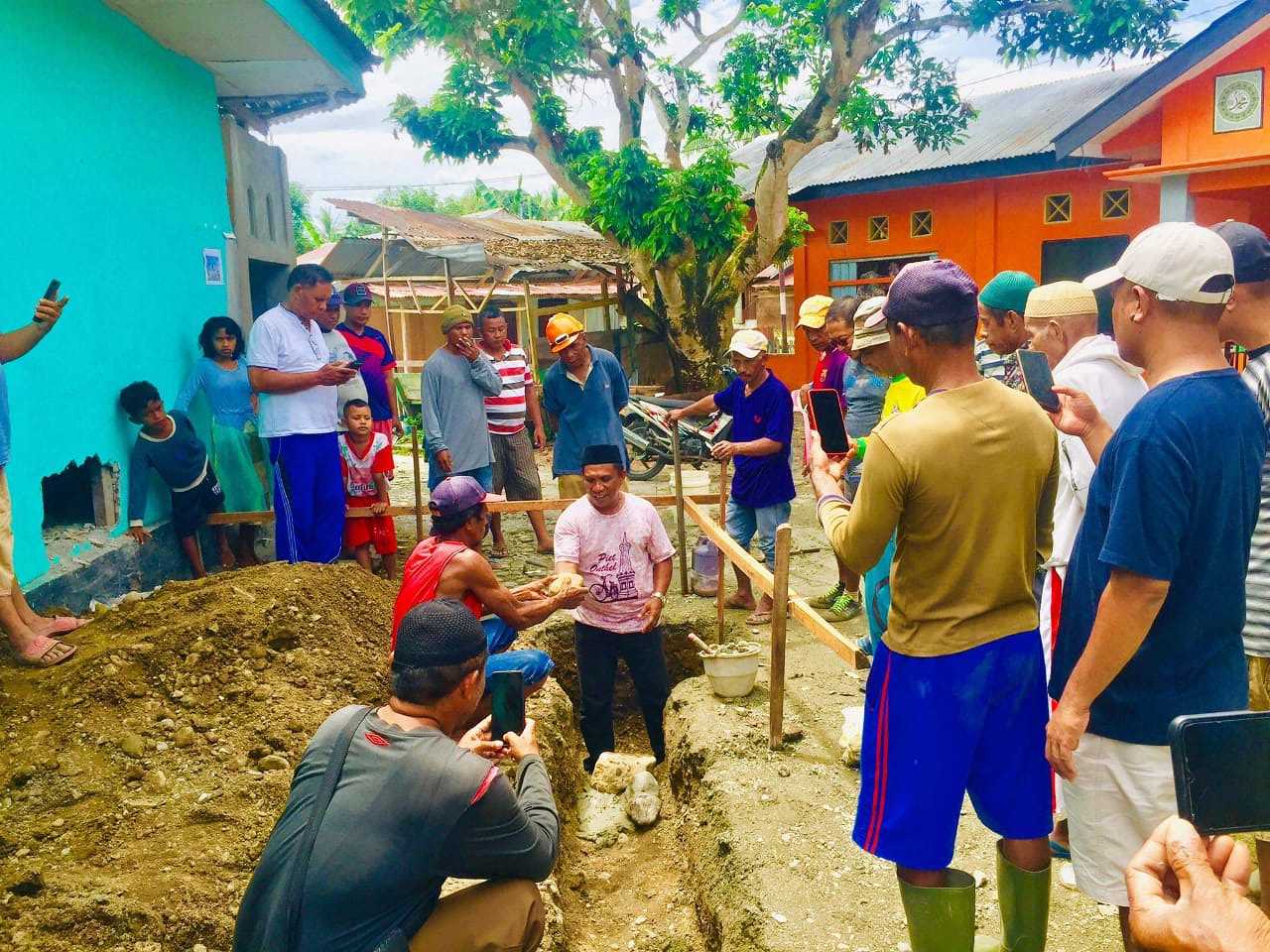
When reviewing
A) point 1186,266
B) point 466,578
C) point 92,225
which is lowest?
point 466,578

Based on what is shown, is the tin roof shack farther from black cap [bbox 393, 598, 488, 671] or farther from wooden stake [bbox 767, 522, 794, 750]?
wooden stake [bbox 767, 522, 794, 750]

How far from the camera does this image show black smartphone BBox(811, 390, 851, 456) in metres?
3.39

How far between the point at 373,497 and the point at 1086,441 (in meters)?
5.27

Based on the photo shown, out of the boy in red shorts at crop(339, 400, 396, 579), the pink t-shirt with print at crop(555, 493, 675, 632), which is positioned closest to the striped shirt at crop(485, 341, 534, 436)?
the boy in red shorts at crop(339, 400, 396, 579)

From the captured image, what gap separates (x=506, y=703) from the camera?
10.5ft

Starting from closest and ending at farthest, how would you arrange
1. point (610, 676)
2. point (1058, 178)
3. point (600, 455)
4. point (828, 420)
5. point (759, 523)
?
1. point (828, 420)
2. point (600, 455)
3. point (610, 676)
4. point (759, 523)
5. point (1058, 178)

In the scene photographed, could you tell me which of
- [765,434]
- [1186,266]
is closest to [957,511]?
[1186,266]

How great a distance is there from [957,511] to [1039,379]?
26.0 inches

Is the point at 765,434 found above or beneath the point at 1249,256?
beneath

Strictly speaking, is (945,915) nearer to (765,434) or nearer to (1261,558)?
(1261,558)

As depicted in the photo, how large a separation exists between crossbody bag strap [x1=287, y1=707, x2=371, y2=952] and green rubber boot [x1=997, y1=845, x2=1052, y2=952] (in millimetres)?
1709

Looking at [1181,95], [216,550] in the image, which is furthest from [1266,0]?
[216,550]

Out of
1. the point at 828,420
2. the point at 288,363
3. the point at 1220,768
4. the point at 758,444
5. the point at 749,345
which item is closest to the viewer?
the point at 1220,768

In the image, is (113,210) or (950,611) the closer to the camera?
(950,611)
